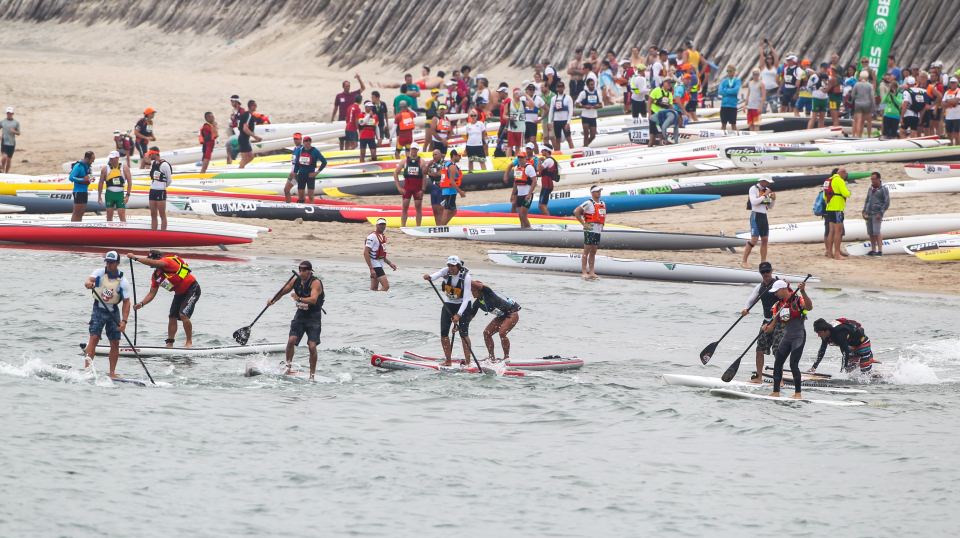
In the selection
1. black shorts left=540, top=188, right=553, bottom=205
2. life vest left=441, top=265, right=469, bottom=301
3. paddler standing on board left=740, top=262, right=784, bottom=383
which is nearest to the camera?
paddler standing on board left=740, top=262, right=784, bottom=383

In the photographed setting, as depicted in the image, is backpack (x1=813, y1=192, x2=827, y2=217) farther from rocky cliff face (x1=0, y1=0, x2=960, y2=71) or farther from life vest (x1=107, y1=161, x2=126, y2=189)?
rocky cliff face (x1=0, y1=0, x2=960, y2=71)

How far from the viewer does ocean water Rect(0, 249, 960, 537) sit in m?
12.5

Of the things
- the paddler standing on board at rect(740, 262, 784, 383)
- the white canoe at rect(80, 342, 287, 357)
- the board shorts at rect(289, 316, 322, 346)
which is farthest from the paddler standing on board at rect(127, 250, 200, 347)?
the paddler standing on board at rect(740, 262, 784, 383)

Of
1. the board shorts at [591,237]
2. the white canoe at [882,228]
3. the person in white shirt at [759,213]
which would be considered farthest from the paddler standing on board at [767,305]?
the white canoe at [882,228]

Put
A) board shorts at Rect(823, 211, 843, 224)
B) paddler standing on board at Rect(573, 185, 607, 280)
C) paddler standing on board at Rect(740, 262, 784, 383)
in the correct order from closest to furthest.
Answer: paddler standing on board at Rect(740, 262, 784, 383) → paddler standing on board at Rect(573, 185, 607, 280) → board shorts at Rect(823, 211, 843, 224)

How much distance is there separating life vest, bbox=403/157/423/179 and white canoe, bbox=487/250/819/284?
1.93 meters

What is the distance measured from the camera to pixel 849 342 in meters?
15.7

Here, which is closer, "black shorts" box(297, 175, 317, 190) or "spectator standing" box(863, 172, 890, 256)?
"spectator standing" box(863, 172, 890, 256)

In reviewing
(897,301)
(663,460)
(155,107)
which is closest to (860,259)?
(897,301)

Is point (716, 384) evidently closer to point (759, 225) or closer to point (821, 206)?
point (759, 225)

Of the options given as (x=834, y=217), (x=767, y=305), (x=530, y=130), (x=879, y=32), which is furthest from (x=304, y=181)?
(x=879, y=32)

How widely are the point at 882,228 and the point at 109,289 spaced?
44.8ft

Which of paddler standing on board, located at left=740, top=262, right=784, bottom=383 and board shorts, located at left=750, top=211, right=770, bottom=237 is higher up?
board shorts, located at left=750, top=211, right=770, bottom=237

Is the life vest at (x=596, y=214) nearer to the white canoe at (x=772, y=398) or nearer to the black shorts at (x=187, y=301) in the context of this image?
A: the white canoe at (x=772, y=398)
